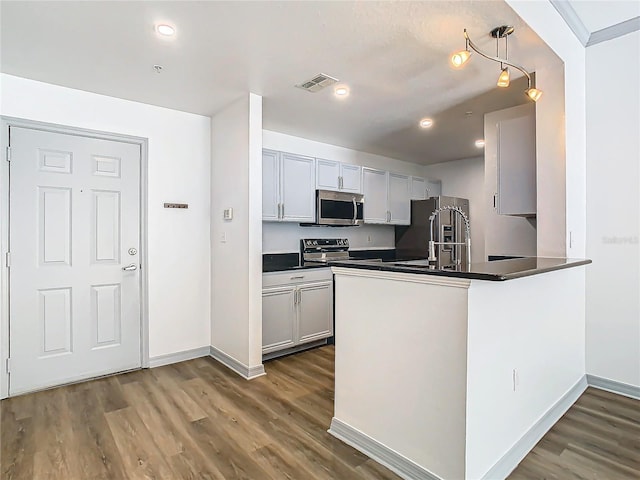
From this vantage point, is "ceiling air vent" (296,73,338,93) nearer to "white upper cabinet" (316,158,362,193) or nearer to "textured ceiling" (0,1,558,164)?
"textured ceiling" (0,1,558,164)

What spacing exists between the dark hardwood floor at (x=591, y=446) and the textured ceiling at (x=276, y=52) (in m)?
2.44

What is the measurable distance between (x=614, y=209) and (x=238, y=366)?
3.40 m

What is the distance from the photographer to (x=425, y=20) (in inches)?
81.0

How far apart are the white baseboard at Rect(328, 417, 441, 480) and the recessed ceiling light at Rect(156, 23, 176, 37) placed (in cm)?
258

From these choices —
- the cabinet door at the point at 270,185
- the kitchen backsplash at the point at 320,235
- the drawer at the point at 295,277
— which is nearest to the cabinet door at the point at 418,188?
the kitchen backsplash at the point at 320,235

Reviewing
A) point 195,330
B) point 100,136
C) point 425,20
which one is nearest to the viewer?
point 425,20

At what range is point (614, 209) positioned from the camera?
2818 mm

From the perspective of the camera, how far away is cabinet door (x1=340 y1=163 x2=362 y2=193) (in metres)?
4.74

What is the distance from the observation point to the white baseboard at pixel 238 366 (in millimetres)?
3158

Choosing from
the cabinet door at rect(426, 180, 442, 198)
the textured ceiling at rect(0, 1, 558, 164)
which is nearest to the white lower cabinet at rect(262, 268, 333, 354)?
the textured ceiling at rect(0, 1, 558, 164)

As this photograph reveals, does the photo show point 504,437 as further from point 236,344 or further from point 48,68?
point 48,68

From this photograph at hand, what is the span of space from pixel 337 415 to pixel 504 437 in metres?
0.93

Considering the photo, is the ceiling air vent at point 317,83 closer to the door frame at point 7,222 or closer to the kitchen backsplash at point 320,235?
the door frame at point 7,222

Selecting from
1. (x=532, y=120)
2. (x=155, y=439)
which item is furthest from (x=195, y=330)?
(x=532, y=120)
